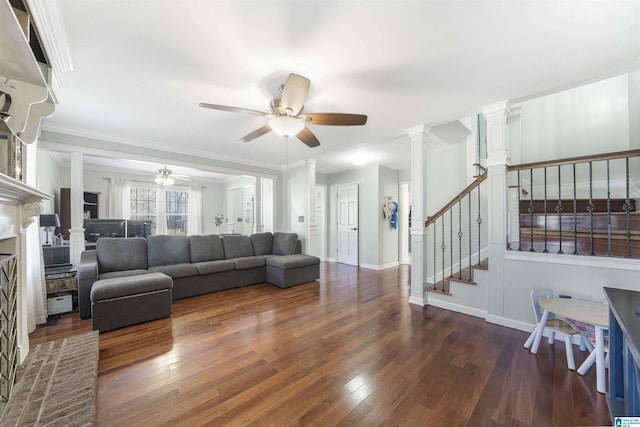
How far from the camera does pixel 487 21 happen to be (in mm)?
1581

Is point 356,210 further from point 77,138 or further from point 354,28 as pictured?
point 77,138

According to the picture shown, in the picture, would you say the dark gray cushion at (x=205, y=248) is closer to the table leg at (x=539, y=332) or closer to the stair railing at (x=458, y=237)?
the stair railing at (x=458, y=237)

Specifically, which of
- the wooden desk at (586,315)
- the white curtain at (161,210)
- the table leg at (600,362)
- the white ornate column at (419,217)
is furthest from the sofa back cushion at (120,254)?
the table leg at (600,362)

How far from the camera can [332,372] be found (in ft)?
6.11

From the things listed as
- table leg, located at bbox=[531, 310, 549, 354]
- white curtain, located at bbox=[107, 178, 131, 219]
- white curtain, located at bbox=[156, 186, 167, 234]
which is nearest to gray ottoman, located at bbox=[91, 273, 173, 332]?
table leg, located at bbox=[531, 310, 549, 354]

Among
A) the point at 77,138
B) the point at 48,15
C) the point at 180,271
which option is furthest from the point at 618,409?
the point at 77,138

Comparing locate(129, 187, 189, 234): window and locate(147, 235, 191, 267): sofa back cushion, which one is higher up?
locate(129, 187, 189, 234): window

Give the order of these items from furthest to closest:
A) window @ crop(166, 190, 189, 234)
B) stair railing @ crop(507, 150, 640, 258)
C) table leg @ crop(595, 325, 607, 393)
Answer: window @ crop(166, 190, 189, 234) → stair railing @ crop(507, 150, 640, 258) → table leg @ crop(595, 325, 607, 393)

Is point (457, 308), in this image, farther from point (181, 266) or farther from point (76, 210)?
point (76, 210)

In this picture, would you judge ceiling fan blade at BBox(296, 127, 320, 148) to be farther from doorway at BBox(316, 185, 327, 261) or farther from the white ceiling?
doorway at BBox(316, 185, 327, 261)

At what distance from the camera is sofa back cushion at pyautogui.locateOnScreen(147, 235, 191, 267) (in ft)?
12.4

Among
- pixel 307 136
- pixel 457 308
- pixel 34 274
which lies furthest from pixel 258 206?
pixel 457 308

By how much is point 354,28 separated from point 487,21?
0.86 metres

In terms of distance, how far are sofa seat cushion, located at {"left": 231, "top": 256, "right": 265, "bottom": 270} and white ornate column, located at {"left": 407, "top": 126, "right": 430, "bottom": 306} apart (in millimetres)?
2560
